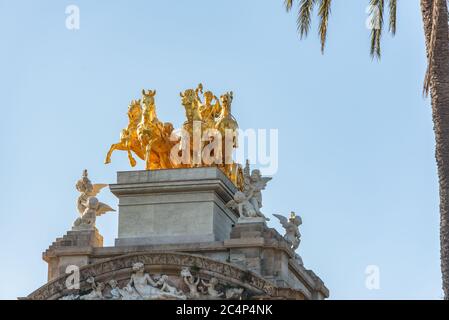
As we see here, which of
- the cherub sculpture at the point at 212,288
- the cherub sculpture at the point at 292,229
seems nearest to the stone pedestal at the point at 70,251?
the cherub sculpture at the point at 212,288

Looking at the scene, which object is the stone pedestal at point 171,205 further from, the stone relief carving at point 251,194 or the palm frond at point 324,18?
the palm frond at point 324,18

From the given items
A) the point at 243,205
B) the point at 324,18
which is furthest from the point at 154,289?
the point at 324,18

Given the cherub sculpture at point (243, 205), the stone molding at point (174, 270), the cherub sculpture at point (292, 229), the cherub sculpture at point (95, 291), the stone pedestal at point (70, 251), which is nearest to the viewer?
the stone molding at point (174, 270)

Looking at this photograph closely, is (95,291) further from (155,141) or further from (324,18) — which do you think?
(324,18)

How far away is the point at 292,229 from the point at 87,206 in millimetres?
6464

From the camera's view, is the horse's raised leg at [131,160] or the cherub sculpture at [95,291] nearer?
the cherub sculpture at [95,291]

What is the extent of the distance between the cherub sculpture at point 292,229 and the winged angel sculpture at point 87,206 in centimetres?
546

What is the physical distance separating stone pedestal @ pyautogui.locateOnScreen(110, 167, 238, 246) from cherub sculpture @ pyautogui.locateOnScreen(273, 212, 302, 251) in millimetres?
1829

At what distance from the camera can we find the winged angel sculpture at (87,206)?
137 feet

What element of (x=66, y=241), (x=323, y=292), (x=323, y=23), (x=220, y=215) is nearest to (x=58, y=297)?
(x=66, y=241)

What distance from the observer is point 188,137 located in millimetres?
42938

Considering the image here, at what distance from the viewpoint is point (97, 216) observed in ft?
140

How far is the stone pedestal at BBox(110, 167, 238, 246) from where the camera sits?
136ft
